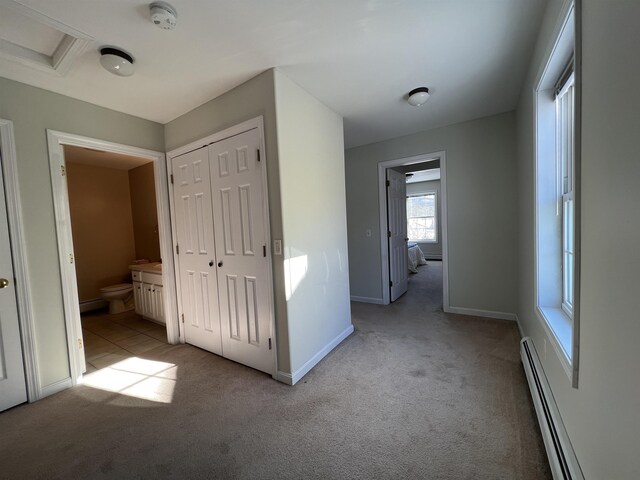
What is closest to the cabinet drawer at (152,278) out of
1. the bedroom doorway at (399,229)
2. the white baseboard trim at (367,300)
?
the white baseboard trim at (367,300)

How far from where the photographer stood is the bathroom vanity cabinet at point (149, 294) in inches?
134

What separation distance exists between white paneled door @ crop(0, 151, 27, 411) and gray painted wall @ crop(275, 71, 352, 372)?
203cm

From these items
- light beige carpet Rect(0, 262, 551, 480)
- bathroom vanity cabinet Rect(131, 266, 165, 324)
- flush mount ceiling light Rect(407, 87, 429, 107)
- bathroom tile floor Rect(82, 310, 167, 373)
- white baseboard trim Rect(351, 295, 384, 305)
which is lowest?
light beige carpet Rect(0, 262, 551, 480)

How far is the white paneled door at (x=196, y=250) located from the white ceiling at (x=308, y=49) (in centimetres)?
61

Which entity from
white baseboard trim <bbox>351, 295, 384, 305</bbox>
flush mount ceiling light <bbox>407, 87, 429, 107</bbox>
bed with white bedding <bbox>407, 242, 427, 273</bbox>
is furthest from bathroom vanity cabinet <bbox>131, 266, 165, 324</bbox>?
bed with white bedding <bbox>407, 242, 427, 273</bbox>

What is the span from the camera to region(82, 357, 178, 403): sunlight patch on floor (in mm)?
2080

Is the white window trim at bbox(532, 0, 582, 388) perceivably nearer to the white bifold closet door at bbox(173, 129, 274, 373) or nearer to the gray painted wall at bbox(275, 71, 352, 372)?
the gray painted wall at bbox(275, 71, 352, 372)

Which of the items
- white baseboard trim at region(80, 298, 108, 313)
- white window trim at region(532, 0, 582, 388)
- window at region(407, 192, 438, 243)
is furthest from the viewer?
window at region(407, 192, 438, 243)

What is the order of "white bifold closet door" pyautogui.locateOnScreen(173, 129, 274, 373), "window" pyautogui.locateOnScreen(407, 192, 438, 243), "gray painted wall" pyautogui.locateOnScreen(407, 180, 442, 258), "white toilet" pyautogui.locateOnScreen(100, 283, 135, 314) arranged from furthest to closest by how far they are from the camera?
1. "window" pyautogui.locateOnScreen(407, 192, 438, 243)
2. "gray painted wall" pyautogui.locateOnScreen(407, 180, 442, 258)
3. "white toilet" pyautogui.locateOnScreen(100, 283, 135, 314)
4. "white bifold closet door" pyautogui.locateOnScreen(173, 129, 274, 373)

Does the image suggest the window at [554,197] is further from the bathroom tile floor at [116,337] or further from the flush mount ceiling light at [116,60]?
the bathroom tile floor at [116,337]

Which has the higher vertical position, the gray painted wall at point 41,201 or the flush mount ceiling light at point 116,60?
the flush mount ceiling light at point 116,60

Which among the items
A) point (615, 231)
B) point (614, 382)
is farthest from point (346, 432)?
point (615, 231)

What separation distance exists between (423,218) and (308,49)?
759cm

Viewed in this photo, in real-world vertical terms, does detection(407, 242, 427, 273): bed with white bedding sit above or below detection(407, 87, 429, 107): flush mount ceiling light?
below
